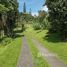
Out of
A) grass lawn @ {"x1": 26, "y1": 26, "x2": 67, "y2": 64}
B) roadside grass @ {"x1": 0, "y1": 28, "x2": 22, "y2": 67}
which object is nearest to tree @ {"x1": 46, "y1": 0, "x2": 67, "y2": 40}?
grass lawn @ {"x1": 26, "y1": 26, "x2": 67, "y2": 64}

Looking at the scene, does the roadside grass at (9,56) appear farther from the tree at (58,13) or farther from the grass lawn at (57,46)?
the tree at (58,13)

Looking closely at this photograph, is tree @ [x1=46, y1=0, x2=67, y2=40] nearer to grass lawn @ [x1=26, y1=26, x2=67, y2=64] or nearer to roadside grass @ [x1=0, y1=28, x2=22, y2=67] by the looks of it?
grass lawn @ [x1=26, y1=26, x2=67, y2=64]

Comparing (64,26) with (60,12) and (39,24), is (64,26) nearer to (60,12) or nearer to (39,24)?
(60,12)

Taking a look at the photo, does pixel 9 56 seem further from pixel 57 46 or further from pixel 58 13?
pixel 58 13

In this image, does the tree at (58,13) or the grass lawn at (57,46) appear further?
the tree at (58,13)

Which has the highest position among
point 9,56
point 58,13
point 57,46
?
point 58,13

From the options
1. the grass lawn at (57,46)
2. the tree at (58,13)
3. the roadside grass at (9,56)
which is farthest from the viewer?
the tree at (58,13)

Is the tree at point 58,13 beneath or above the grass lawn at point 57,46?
above

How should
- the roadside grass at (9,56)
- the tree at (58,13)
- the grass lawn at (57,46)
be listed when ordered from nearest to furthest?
the roadside grass at (9,56), the grass lawn at (57,46), the tree at (58,13)

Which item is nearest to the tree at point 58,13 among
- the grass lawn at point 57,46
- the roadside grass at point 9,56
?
the grass lawn at point 57,46

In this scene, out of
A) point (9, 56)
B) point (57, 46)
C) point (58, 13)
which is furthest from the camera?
point (58, 13)

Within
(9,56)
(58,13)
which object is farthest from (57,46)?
(9,56)

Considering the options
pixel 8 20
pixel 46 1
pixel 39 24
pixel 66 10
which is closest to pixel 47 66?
pixel 66 10

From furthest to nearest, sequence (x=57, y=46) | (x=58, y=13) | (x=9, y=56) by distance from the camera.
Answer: (x=58, y=13), (x=57, y=46), (x=9, y=56)
